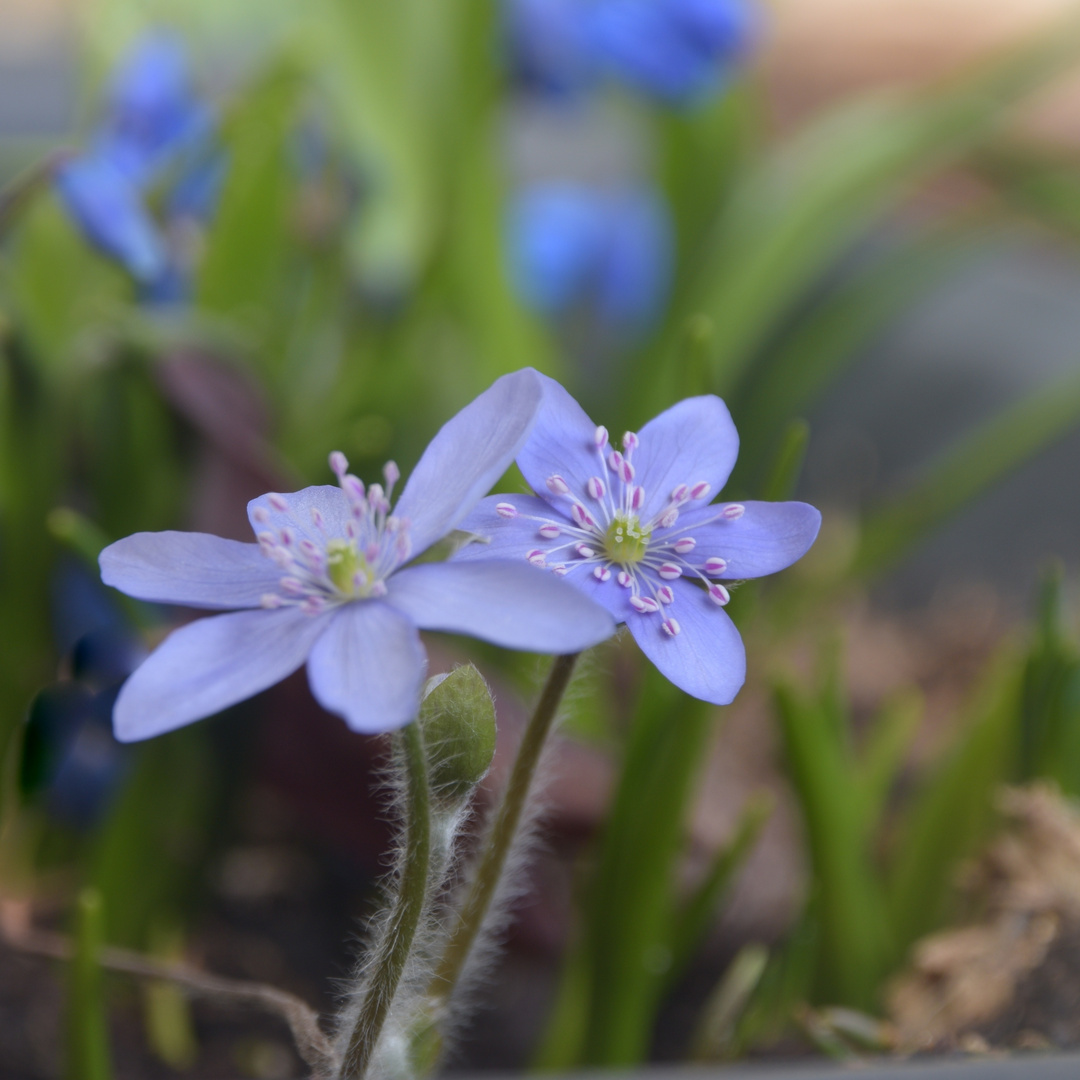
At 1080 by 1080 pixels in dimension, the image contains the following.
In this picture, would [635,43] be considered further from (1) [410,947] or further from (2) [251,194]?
(1) [410,947]

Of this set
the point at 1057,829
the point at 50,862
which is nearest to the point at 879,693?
the point at 1057,829

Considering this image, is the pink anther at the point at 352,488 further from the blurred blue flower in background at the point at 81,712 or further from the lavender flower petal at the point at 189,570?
the blurred blue flower in background at the point at 81,712

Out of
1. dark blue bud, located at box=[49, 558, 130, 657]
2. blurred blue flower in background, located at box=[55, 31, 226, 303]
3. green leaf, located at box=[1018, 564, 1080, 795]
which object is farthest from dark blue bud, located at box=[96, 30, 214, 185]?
green leaf, located at box=[1018, 564, 1080, 795]

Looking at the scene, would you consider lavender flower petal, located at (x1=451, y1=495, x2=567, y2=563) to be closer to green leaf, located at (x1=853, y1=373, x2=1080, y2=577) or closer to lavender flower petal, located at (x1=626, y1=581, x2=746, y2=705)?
lavender flower petal, located at (x1=626, y1=581, x2=746, y2=705)

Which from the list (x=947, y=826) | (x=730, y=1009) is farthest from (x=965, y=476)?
(x=730, y=1009)

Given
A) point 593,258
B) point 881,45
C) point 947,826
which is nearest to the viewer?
point 947,826

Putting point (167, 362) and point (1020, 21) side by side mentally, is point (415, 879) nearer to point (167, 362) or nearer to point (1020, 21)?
point (167, 362)
